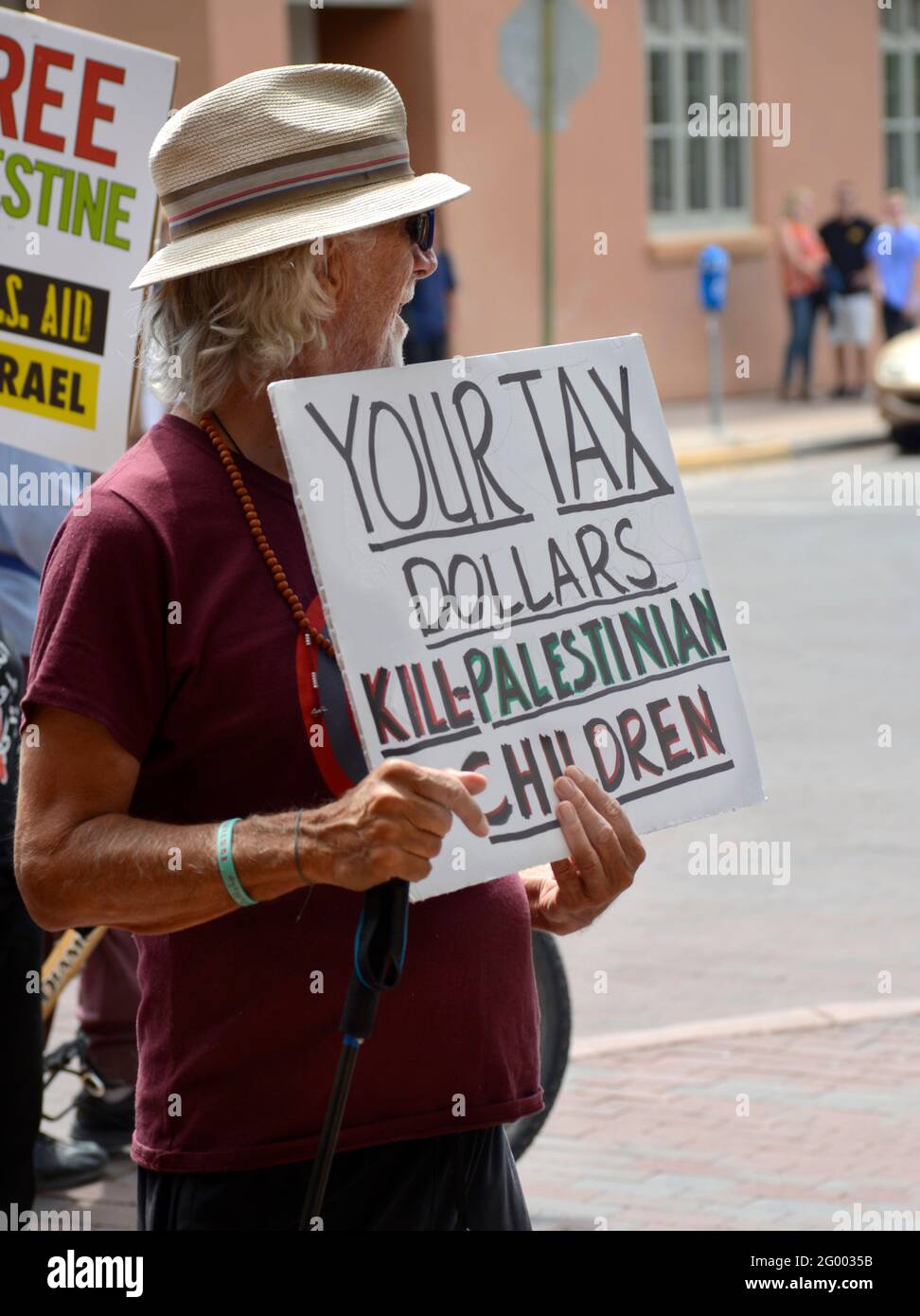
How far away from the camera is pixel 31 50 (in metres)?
3.91

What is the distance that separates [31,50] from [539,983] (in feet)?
6.86

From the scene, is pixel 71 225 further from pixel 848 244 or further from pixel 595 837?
pixel 848 244

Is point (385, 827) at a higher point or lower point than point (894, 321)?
lower

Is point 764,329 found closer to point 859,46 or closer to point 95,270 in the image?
point 859,46

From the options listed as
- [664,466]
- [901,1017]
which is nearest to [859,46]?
[901,1017]

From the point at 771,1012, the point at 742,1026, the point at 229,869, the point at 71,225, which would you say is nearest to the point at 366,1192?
the point at 229,869

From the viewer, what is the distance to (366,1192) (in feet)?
7.72

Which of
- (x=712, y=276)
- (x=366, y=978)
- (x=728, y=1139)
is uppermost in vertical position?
(x=712, y=276)

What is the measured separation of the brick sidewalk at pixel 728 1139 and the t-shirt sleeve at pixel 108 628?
246 centimetres

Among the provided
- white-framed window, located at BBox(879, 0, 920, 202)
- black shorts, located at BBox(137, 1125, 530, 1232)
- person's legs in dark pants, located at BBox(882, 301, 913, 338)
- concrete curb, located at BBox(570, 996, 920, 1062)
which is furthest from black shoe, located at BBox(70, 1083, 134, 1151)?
white-framed window, located at BBox(879, 0, 920, 202)

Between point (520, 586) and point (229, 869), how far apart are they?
509 mm

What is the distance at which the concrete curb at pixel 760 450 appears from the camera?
62.4 ft

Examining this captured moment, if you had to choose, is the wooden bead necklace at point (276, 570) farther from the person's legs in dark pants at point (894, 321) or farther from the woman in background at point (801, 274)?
the person's legs in dark pants at point (894, 321)

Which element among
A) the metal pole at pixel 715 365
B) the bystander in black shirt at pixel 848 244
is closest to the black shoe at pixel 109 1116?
the metal pole at pixel 715 365
